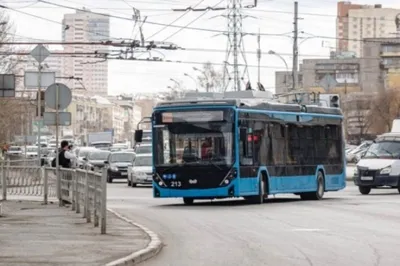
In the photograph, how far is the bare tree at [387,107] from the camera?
10462 cm

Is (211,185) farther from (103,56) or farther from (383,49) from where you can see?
(383,49)

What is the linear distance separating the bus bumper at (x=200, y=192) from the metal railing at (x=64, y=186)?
9.43ft

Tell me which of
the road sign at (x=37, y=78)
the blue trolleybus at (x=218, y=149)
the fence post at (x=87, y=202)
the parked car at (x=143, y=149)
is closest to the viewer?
the fence post at (x=87, y=202)

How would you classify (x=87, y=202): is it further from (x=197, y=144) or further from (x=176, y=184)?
(x=197, y=144)

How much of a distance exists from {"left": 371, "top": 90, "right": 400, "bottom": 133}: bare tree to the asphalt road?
236ft

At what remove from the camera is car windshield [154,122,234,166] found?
30.1m

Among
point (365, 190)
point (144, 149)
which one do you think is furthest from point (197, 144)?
point (144, 149)

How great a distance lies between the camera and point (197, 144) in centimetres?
3025

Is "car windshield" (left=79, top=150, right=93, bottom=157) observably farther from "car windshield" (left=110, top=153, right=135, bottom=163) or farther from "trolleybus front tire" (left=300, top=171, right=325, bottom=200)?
"trolleybus front tire" (left=300, top=171, right=325, bottom=200)

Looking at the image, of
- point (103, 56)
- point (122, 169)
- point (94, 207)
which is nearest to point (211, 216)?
point (94, 207)

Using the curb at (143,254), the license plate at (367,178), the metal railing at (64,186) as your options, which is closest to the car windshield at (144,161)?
the license plate at (367,178)

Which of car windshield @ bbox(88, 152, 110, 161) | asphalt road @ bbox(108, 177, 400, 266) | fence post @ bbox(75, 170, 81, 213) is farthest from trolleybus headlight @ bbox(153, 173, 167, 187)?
car windshield @ bbox(88, 152, 110, 161)

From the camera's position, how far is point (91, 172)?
21.3 m

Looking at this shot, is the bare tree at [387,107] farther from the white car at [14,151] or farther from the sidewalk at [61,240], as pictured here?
the sidewalk at [61,240]
